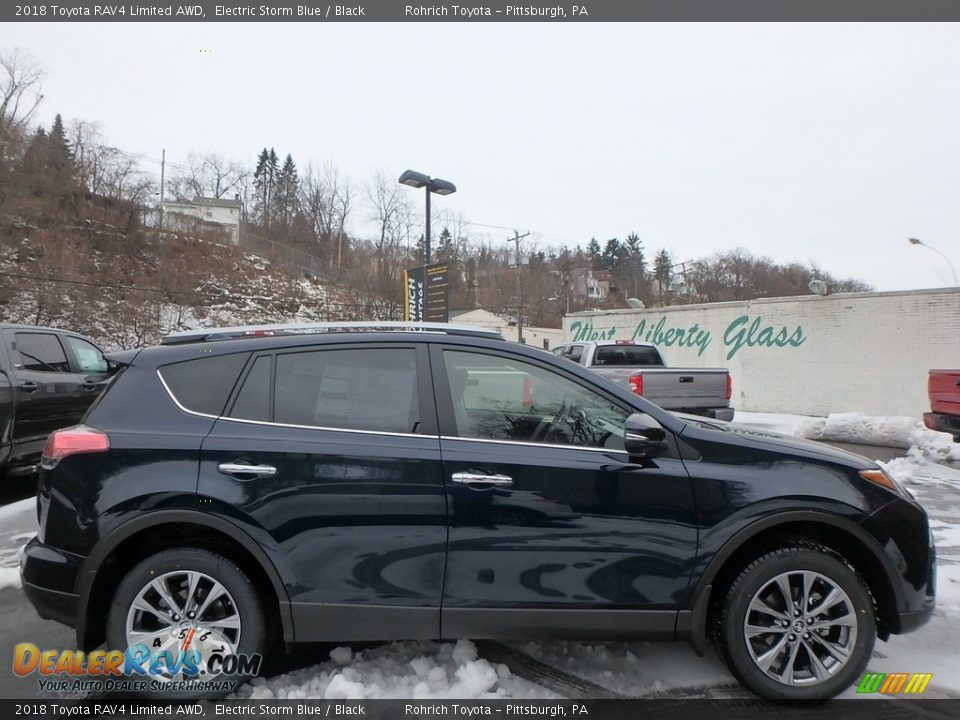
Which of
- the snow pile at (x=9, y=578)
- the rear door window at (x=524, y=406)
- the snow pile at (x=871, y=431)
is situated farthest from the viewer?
the snow pile at (x=871, y=431)

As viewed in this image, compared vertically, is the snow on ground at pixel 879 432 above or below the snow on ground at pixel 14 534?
above

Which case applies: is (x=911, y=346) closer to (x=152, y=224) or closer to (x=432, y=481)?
(x=432, y=481)

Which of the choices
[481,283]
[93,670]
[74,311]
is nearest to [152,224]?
[74,311]

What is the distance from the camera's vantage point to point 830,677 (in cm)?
269

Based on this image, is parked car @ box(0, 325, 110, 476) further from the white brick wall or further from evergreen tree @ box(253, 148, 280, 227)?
evergreen tree @ box(253, 148, 280, 227)

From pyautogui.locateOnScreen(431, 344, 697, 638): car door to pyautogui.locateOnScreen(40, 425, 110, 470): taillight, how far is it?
5.42 feet

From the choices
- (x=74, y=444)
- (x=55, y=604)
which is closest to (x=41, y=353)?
(x=74, y=444)

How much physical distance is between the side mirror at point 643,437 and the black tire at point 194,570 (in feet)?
6.40

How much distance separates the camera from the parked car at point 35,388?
19.6 feet

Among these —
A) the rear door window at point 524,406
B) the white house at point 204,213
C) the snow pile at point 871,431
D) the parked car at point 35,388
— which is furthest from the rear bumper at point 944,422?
the white house at point 204,213

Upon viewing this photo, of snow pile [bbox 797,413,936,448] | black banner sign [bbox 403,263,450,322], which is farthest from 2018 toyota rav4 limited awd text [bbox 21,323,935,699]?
black banner sign [bbox 403,263,450,322]

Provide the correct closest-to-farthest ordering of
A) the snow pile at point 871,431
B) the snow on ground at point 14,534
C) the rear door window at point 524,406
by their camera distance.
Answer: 1. the rear door window at point 524,406
2. the snow on ground at point 14,534
3. the snow pile at point 871,431

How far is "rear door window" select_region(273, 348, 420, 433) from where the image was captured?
2.77m

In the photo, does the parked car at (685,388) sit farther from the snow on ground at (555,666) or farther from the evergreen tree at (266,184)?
the evergreen tree at (266,184)
